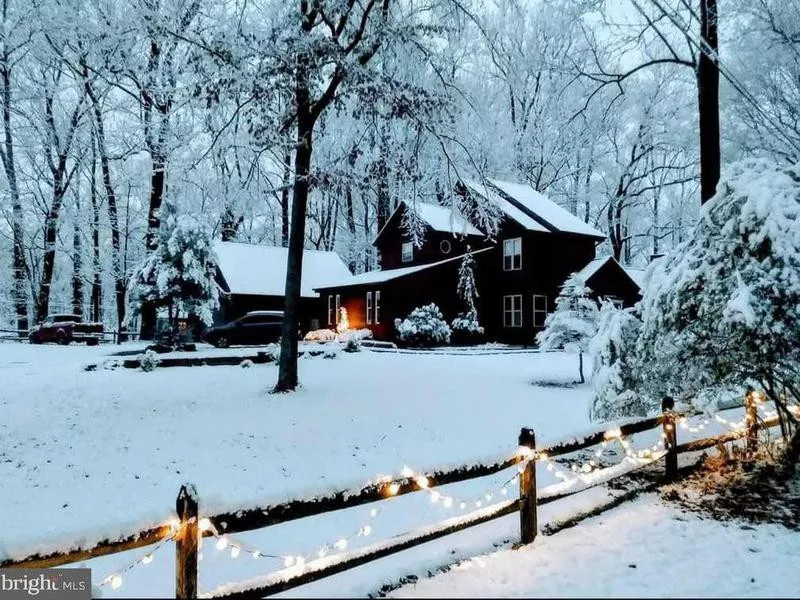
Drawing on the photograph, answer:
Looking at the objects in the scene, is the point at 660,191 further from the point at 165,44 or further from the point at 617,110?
the point at 165,44

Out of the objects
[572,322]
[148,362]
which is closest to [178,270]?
[148,362]

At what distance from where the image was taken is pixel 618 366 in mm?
8453

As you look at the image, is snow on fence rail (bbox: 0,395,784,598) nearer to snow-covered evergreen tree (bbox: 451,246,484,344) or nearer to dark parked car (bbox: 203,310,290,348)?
snow-covered evergreen tree (bbox: 451,246,484,344)

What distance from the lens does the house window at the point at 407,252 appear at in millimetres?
34594

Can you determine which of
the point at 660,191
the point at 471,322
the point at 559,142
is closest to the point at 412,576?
the point at 471,322

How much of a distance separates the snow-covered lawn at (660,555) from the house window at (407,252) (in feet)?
94.5

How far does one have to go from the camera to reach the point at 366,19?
42.8 ft

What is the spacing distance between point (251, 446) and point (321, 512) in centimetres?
704

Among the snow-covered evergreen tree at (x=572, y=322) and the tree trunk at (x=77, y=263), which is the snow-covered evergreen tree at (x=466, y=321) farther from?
the tree trunk at (x=77, y=263)

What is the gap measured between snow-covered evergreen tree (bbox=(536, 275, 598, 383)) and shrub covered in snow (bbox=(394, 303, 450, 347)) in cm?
997

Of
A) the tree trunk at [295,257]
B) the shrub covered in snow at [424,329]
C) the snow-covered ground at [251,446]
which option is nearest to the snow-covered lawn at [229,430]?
the snow-covered ground at [251,446]

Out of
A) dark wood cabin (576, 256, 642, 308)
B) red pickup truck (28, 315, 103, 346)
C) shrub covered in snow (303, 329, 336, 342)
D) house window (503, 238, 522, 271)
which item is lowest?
shrub covered in snow (303, 329, 336, 342)

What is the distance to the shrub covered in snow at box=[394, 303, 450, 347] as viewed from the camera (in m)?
27.7

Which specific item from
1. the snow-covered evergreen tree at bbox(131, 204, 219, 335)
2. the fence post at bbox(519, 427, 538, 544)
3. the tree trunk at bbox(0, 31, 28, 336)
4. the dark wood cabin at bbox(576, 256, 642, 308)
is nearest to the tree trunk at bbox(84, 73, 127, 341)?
the tree trunk at bbox(0, 31, 28, 336)
